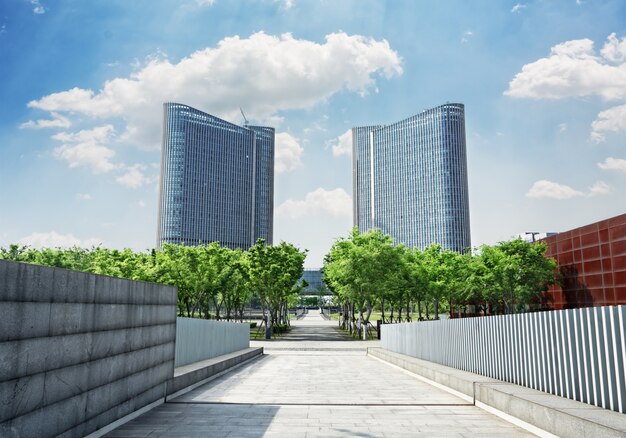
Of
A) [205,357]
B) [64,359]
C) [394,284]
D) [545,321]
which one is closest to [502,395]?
[545,321]

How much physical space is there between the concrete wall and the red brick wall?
1397 inches

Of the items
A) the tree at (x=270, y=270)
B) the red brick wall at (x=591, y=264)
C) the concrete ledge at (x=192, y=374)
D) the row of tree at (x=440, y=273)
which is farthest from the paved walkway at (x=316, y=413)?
the tree at (x=270, y=270)

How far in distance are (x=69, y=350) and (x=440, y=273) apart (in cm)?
A: 5000

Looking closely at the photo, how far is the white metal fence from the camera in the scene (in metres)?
7.37

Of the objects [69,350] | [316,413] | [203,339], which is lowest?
[316,413]

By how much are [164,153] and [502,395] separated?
199734 millimetres

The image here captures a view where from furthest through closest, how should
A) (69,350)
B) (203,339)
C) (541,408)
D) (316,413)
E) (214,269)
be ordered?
(214,269) < (203,339) < (316,413) < (541,408) < (69,350)

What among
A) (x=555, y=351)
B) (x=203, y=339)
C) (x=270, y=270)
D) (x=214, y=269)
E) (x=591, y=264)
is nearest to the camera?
(x=555, y=351)

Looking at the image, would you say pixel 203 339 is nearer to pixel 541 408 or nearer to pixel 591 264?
pixel 541 408

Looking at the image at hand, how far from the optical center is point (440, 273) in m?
53.5

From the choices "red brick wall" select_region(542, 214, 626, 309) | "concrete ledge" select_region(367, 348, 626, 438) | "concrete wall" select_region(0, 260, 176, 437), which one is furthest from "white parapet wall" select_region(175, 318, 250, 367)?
"red brick wall" select_region(542, 214, 626, 309)

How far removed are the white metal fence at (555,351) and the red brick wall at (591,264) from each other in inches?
1045

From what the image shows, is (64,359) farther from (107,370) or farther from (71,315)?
(107,370)

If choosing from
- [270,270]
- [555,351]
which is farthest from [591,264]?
[555,351]
